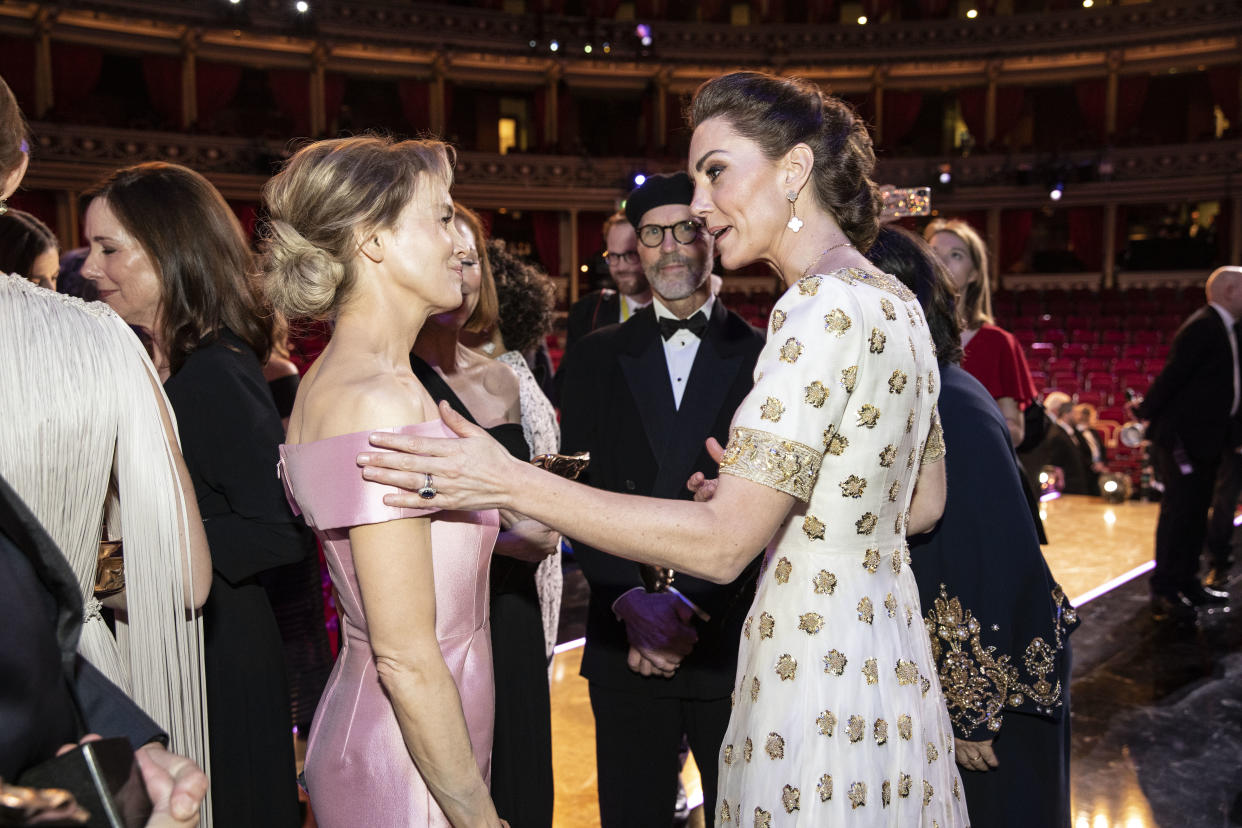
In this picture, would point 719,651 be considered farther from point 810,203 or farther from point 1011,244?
point 1011,244

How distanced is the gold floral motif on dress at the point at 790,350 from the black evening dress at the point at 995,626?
709 millimetres

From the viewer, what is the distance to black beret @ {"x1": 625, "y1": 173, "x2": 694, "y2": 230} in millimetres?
2287

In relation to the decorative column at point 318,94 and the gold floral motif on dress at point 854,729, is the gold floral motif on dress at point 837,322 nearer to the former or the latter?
the gold floral motif on dress at point 854,729

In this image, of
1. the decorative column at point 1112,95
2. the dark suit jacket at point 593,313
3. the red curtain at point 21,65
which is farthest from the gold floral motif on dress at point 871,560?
the decorative column at point 1112,95

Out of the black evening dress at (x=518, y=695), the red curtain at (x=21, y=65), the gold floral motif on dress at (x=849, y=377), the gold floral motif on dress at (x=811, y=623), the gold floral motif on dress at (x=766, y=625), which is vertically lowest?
the black evening dress at (x=518, y=695)

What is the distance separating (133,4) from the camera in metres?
15.9

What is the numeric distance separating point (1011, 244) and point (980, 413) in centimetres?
2033

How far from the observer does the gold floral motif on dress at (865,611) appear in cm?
131

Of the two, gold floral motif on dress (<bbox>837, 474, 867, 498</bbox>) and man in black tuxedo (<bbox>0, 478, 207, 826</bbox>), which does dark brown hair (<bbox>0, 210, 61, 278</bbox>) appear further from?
gold floral motif on dress (<bbox>837, 474, 867, 498</bbox>)

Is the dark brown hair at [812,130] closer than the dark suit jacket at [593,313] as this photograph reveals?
Yes

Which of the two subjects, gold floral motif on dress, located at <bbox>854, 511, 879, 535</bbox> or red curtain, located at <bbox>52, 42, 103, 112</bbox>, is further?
red curtain, located at <bbox>52, 42, 103, 112</bbox>

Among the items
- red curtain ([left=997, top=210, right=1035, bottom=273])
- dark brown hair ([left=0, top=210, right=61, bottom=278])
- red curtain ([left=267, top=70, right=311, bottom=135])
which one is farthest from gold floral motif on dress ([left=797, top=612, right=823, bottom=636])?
red curtain ([left=997, top=210, right=1035, bottom=273])

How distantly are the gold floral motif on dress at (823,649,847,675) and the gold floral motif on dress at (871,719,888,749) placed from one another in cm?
9

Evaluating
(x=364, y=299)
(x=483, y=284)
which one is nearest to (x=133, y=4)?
(x=483, y=284)
